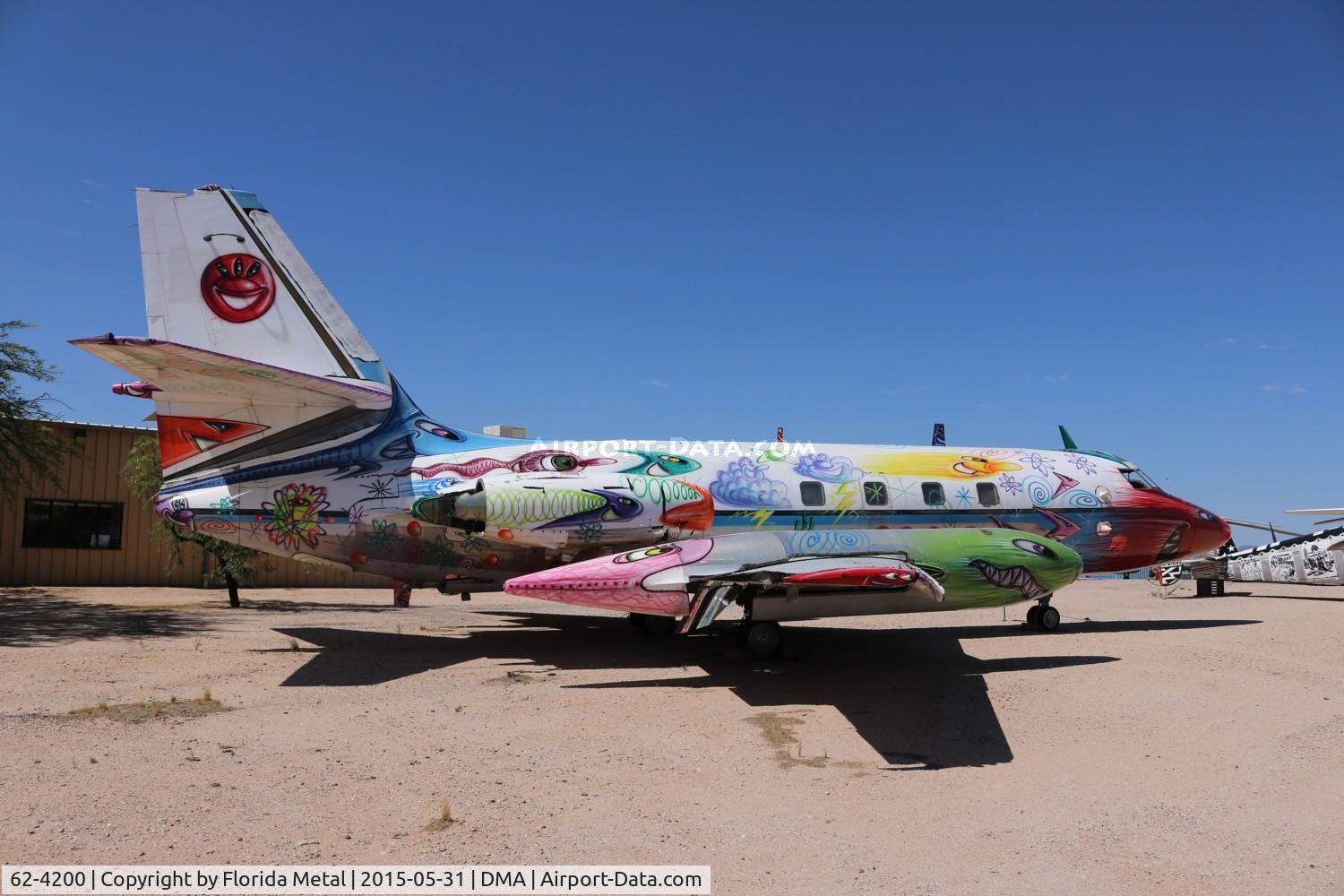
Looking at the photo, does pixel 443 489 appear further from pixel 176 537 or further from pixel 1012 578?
pixel 176 537

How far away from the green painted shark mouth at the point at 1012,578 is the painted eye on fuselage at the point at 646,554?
4.47 meters

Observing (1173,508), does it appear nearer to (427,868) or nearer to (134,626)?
(427,868)

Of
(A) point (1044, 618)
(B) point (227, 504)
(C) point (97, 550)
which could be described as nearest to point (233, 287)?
(B) point (227, 504)

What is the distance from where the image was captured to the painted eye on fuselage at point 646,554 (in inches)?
493

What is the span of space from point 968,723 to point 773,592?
3.37 meters

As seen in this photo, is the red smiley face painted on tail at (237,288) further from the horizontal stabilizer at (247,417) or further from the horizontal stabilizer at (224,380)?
the horizontal stabilizer at (224,380)

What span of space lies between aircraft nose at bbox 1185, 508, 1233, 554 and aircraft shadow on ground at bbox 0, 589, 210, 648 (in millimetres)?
20314

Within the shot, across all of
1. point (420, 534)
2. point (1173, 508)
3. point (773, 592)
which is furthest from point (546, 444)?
point (1173, 508)

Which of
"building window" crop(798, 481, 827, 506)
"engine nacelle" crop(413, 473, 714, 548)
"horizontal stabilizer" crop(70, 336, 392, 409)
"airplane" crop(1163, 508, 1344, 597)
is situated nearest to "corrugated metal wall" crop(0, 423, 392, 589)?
"horizontal stabilizer" crop(70, 336, 392, 409)

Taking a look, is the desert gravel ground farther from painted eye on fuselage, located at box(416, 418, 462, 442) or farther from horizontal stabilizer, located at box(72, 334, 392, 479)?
painted eye on fuselage, located at box(416, 418, 462, 442)

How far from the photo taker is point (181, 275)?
13.9m

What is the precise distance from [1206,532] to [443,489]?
51.4 ft

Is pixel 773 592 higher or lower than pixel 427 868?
higher

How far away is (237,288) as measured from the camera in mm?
14016
